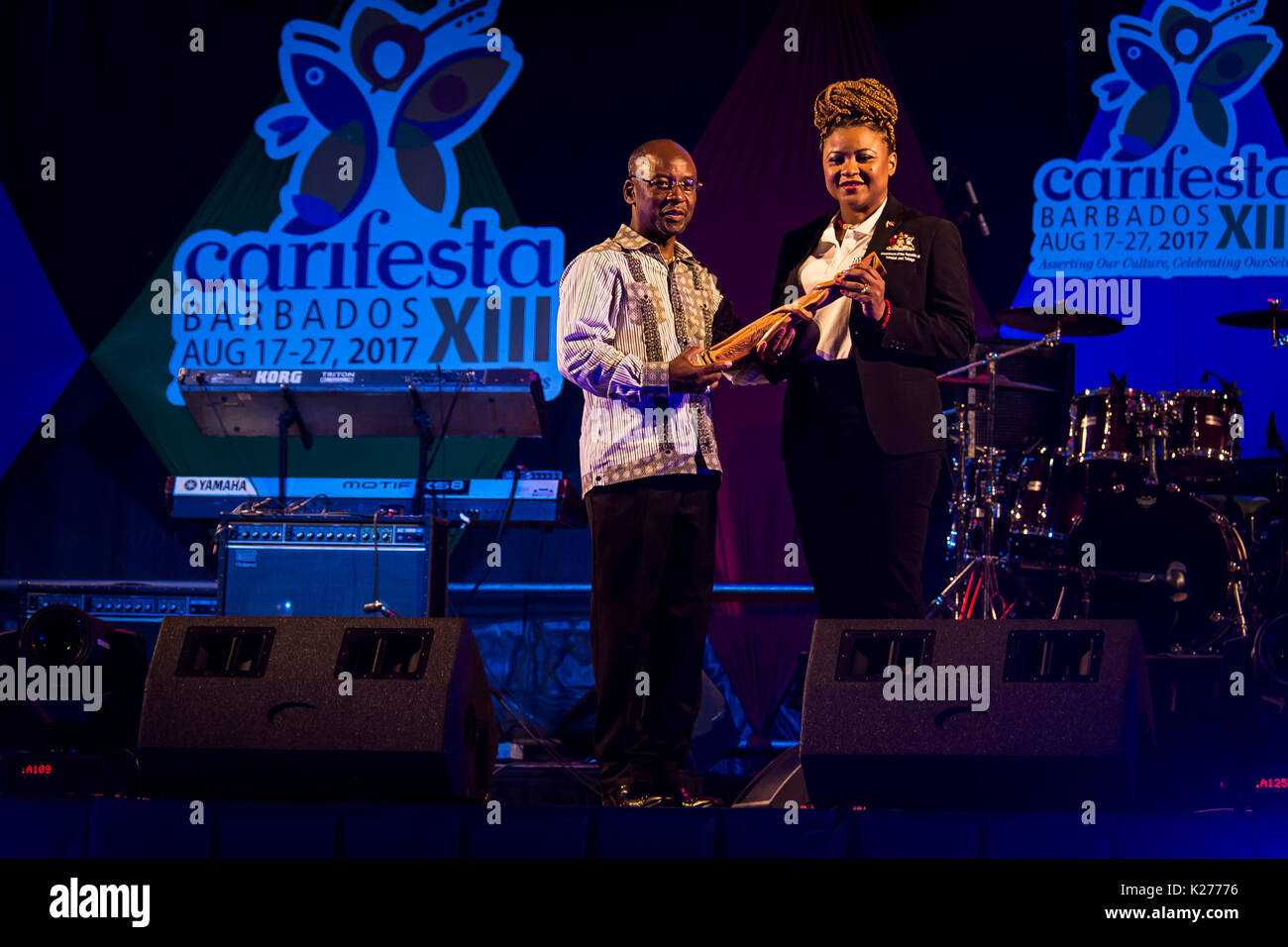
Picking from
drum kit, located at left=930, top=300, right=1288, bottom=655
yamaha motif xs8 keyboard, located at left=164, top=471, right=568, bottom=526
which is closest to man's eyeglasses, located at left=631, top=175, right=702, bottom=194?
yamaha motif xs8 keyboard, located at left=164, top=471, right=568, bottom=526

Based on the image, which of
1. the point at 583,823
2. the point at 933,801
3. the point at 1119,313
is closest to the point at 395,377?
the point at 583,823

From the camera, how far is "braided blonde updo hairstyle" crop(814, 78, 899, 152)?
337 centimetres

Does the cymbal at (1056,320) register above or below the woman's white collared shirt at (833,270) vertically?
above

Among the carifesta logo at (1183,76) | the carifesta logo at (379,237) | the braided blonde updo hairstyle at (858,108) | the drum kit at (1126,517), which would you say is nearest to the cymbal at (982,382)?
the drum kit at (1126,517)

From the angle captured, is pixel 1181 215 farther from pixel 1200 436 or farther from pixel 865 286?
pixel 865 286

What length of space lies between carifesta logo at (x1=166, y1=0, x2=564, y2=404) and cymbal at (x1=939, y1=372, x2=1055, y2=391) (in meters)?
1.83

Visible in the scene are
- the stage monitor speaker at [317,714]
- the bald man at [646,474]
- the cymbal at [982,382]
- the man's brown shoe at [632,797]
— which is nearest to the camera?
the stage monitor speaker at [317,714]

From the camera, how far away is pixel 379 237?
20.7 feet

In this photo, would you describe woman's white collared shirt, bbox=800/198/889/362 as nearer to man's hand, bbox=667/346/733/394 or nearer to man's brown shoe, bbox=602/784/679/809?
man's hand, bbox=667/346/733/394

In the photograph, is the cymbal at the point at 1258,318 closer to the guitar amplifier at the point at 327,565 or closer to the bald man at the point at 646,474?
the bald man at the point at 646,474

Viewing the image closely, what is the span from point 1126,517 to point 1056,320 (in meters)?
0.83

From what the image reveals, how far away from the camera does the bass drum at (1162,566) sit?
506 centimetres
